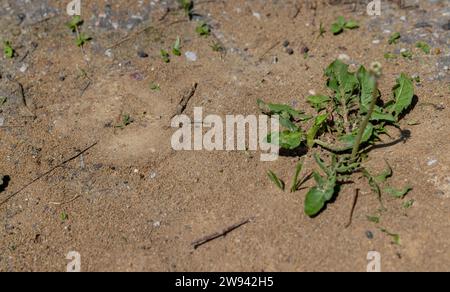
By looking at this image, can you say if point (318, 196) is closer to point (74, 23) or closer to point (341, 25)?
point (341, 25)

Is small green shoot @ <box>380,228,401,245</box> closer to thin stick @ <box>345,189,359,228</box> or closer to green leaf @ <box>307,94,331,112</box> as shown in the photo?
thin stick @ <box>345,189,359,228</box>

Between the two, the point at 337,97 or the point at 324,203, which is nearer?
the point at 324,203

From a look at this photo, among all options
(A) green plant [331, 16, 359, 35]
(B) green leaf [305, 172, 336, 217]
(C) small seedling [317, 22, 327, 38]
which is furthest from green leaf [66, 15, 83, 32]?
(B) green leaf [305, 172, 336, 217]

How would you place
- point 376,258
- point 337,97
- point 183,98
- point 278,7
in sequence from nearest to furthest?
point 376,258, point 337,97, point 183,98, point 278,7

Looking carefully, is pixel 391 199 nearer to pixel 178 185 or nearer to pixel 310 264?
pixel 310 264

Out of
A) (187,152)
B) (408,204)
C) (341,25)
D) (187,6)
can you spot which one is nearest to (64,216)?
(187,152)

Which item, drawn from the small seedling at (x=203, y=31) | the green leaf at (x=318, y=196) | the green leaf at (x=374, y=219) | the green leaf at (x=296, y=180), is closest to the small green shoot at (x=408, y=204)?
the green leaf at (x=374, y=219)

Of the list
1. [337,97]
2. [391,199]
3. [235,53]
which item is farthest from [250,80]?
[391,199]
